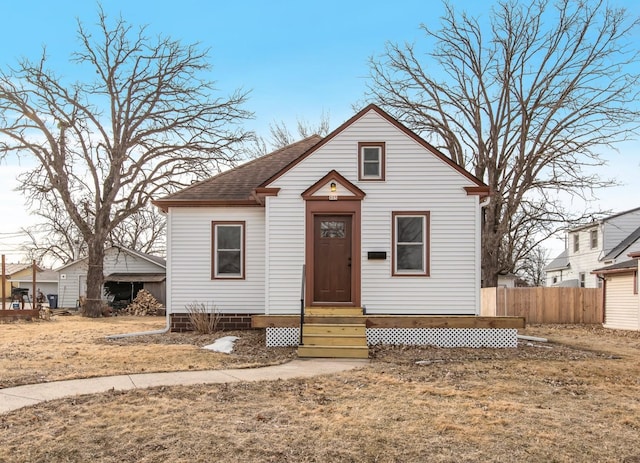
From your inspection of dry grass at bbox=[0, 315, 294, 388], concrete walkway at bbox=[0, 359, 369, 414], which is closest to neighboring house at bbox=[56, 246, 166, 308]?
dry grass at bbox=[0, 315, 294, 388]

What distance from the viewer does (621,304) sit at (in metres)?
22.1

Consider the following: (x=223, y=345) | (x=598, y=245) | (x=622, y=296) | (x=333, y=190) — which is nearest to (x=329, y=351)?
(x=223, y=345)

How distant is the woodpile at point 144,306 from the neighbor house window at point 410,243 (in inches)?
825

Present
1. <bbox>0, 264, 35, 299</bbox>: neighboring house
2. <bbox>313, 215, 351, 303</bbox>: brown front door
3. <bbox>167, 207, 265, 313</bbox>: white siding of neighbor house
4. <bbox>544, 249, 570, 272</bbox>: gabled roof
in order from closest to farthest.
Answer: <bbox>313, 215, 351, 303</bbox>: brown front door
<bbox>167, 207, 265, 313</bbox>: white siding of neighbor house
<bbox>544, 249, 570, 272</bbox>: gabled roof
<bbox>0, 264, 35, 299</bbox>: neighboring house

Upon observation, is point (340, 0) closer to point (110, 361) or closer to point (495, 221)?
point (110, 361)

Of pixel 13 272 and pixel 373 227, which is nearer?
pixel 373 227

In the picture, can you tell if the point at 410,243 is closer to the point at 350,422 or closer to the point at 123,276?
the point at 350,422

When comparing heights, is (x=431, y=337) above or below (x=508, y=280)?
below

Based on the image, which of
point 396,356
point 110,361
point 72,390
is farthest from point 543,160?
point 72,390

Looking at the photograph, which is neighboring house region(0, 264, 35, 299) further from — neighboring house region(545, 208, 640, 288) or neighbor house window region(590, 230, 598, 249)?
neighbor house window region(590, 230, 598, 249)

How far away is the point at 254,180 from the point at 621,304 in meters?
15.9

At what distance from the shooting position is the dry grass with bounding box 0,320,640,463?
511 cm

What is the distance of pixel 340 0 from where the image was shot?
1245 cm

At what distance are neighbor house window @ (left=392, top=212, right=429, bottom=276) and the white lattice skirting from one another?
1610mm
